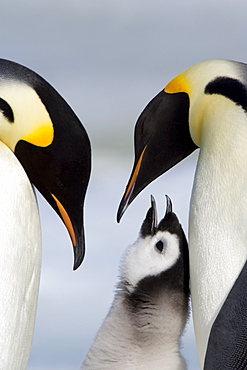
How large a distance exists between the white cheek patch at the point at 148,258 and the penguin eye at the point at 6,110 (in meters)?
0.76

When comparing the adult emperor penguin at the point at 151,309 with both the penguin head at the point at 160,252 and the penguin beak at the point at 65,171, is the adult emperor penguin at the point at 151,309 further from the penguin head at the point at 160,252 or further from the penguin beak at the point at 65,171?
the penguin beak at the point at 65,171

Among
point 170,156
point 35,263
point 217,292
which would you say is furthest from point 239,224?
point 35,263

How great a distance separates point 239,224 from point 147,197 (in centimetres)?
495

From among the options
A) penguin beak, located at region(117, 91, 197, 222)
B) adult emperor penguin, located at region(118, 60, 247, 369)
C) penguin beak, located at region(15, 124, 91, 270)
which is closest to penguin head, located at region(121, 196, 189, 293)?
penguin beak, located at region(117, 91, 197, 222)

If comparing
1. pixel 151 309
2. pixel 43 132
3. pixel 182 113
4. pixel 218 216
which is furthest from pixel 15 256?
pixel 151 309

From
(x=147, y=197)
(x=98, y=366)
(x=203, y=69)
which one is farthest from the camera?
(x=147, y=197)

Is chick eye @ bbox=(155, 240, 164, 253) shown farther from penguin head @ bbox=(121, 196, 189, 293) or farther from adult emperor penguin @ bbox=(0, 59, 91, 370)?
adult emperor penguin @ bbox=(0, 59, 91, 370)

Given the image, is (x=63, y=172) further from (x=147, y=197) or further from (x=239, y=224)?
(x=147, y=197)

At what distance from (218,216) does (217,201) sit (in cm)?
Answer: 4

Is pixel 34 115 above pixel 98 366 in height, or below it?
above

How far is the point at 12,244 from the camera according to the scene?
2127mm

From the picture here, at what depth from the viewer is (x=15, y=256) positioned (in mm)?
2131

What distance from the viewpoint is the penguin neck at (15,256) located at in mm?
2117

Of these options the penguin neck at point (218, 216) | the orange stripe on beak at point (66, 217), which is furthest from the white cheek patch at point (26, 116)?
the penguin neck at point (218, 216)
